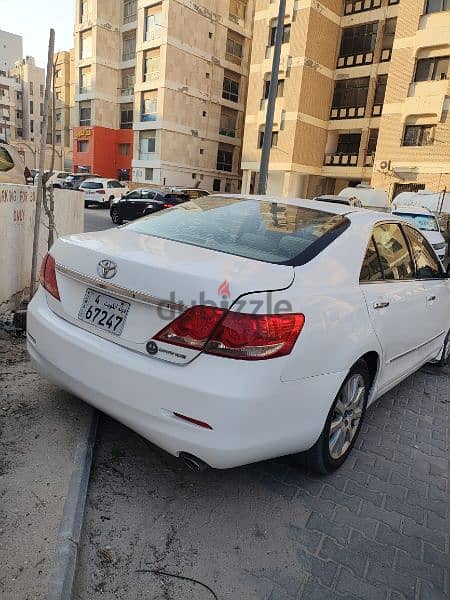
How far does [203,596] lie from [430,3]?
30635 mm

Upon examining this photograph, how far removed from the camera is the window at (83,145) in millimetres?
41209

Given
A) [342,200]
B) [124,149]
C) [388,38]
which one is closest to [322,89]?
[388,38]

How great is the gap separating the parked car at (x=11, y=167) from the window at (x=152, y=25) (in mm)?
31718

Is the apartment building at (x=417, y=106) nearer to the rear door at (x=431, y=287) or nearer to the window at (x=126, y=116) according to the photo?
the rear door at (x=431, y=287)

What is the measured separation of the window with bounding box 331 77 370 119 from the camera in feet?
99.0

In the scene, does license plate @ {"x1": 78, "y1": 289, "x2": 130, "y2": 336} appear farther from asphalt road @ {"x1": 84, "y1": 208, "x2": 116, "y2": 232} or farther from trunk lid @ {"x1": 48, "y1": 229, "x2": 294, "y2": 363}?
asphalt road @ {"x1": 84, "y1": 208, "x2": 116, "y2": 232}

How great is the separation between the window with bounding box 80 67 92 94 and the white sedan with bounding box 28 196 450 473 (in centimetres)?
4361

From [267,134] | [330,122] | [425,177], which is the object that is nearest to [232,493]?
[267,134]

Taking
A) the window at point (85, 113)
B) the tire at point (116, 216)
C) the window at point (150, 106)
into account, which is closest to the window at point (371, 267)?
the tire at point (116, 216)

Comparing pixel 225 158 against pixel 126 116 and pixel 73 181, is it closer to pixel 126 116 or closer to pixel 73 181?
pixel 126 116

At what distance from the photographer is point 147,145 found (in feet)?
122

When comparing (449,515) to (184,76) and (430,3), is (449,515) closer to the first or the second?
(430,3)

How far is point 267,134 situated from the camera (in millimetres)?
11523

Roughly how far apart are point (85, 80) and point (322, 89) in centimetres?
Result: 2243
